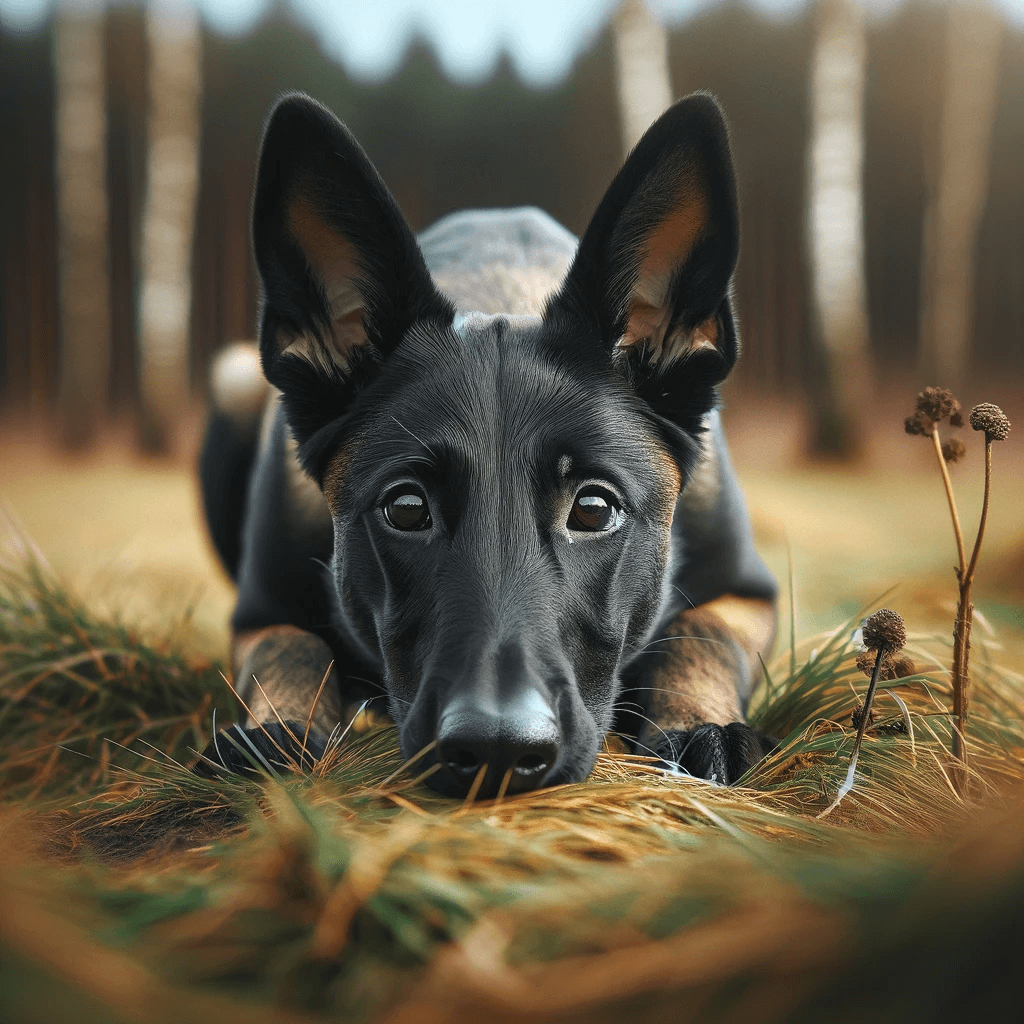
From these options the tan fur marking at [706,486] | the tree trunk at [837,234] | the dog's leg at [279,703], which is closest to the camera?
the dog's leg at [279,703]

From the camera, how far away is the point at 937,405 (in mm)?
1918

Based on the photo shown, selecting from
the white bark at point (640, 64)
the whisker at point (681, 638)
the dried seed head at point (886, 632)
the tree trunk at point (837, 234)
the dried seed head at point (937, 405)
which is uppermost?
the white bark at point (640, 64)

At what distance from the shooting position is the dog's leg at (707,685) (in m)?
1.93

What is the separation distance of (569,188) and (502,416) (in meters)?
9.70

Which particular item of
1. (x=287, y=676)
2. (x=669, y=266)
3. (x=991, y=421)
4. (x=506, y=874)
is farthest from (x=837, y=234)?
(x=506, y=874)

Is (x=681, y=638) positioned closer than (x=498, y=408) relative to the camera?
No

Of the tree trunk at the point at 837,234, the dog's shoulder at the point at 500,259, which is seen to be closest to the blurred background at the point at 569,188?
the tree trunk at the point at 837,234

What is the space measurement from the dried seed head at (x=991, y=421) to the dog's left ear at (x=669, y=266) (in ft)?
2.07

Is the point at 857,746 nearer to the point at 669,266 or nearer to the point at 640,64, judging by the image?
the point at 669,266

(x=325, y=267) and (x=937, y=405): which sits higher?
(x=325, y=267)

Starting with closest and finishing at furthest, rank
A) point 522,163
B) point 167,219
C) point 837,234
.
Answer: point 837,234, point 167,219, point 522,163

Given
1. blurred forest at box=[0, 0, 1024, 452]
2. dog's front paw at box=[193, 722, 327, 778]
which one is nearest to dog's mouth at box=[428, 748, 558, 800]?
dog's front paw at box=[193, 722, 327, 778]

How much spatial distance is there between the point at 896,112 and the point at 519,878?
38.7 feet

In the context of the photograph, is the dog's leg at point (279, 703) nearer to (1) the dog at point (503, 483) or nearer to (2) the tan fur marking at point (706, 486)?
(1) the dog at point (503, 483)
